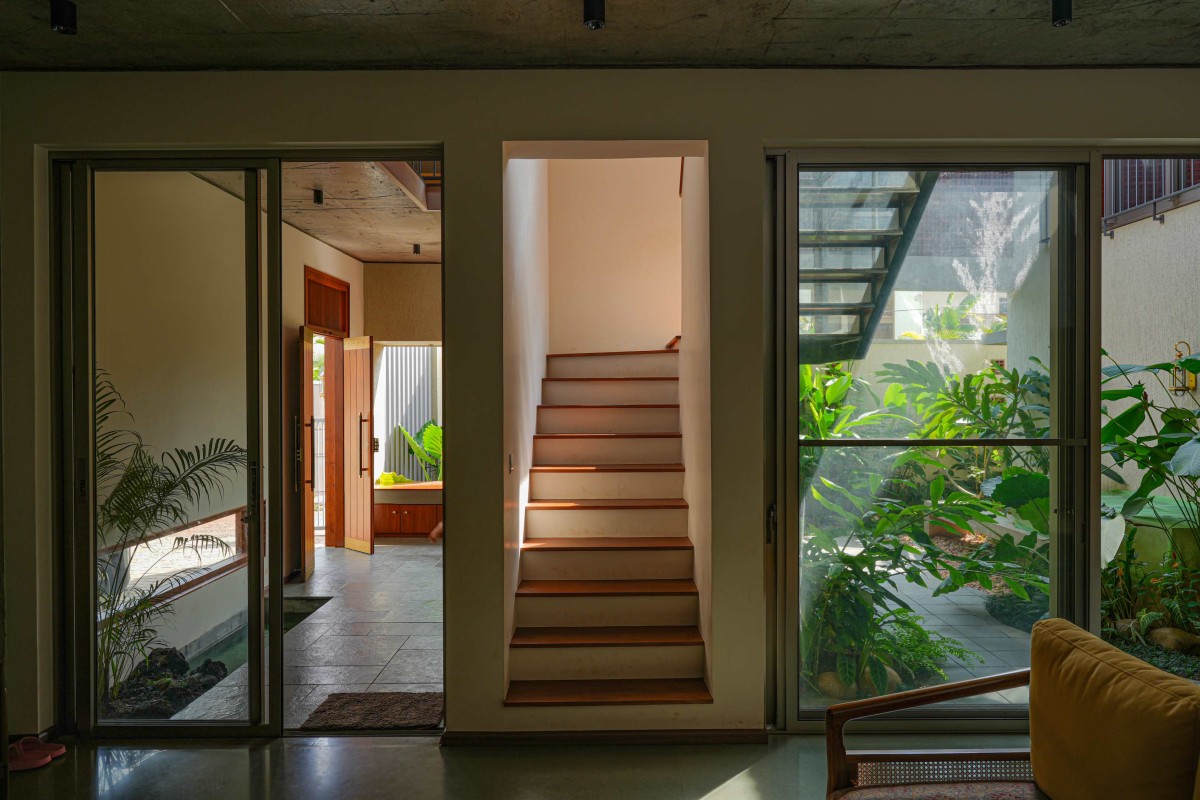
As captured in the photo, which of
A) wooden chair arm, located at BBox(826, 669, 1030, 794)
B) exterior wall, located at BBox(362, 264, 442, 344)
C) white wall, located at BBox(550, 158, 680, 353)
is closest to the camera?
wooden chair arm, located at BBox(826, 669, 1030, 794)

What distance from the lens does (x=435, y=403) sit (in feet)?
34.5

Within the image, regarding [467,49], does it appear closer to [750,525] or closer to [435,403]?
[750,525]

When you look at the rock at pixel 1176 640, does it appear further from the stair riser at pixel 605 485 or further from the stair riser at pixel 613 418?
the stair riser at pixel 613 418

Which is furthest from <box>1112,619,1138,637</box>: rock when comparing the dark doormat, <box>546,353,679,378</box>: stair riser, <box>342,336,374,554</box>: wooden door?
<box>342,336,374,554</box>: wooden door

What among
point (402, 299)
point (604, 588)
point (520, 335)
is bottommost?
point (604, 588)

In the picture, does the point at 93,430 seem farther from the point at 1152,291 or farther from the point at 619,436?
the point at 1152,291

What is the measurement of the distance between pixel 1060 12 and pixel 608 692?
3.09 meters

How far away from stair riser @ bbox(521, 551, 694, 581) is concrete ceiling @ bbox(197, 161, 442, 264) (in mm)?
2291

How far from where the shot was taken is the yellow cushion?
1.62 m

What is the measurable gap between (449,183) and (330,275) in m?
4.27

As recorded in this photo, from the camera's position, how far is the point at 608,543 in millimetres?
4027

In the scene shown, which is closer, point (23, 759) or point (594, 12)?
point (594, 12)

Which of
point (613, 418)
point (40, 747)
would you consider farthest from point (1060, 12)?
point (40, 747)

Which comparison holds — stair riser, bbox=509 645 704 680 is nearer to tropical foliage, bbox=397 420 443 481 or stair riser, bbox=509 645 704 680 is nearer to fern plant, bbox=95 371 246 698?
fern plant, bbox=95 371 246 698
